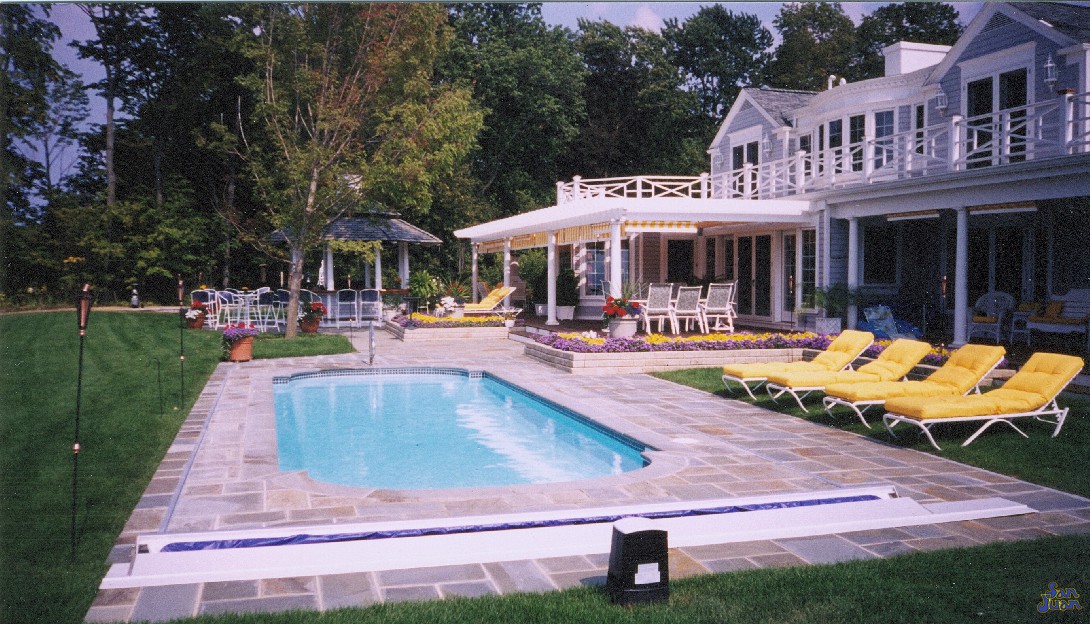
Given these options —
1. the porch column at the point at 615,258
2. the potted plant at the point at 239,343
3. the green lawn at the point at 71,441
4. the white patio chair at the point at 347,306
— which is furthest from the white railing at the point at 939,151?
the green lawn at the point at 71,441

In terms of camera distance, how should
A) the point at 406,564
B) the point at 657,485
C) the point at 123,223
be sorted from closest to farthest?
the point at 406,564 < the point at 657,485 < the point at 123,223

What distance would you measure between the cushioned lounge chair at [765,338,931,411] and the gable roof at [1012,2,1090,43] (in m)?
8.36

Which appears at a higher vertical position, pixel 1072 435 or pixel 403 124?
pixel 403 124

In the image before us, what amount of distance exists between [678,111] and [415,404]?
27.5 m

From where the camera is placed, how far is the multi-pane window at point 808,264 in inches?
750

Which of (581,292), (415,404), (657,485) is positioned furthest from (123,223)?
(657,485)

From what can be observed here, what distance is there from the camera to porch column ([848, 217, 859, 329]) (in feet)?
54.5

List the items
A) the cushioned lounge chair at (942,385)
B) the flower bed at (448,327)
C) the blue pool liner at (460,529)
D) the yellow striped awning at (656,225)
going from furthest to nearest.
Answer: the flower bed at (448,327) → the yellow striped awning at (656,225) → the cushioned lounge chair at (942,385) → the blue pool liner at (460,529)

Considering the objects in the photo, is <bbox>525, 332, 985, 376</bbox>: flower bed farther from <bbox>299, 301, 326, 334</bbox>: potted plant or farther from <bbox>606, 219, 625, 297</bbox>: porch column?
<bbox>299, 301, 326, 334</bbox>: potted plant

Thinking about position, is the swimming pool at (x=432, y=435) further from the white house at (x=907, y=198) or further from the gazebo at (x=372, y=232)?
the gazebo at (x=372, y=232)

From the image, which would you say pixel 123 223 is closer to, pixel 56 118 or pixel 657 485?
pixel 56 118

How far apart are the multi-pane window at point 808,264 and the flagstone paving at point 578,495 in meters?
9.33

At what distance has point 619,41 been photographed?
38.2m

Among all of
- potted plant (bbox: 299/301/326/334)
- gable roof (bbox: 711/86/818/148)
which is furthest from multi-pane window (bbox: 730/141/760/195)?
potted plant (bbox: 299/301/326/334)
